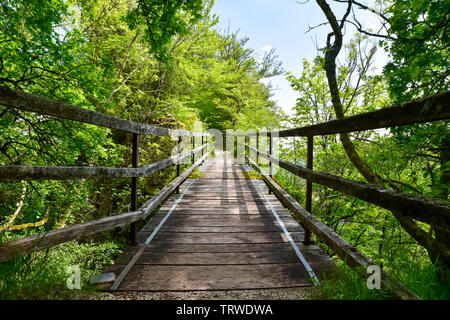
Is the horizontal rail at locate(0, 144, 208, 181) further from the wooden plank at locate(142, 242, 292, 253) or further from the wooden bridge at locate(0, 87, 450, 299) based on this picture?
the wooden plank at locate(142, 242, 292, 253)

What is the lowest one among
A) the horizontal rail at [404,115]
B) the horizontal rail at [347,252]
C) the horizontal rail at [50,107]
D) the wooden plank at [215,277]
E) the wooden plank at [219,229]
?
the wooden plank at [219,229]

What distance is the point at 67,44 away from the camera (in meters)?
4.56

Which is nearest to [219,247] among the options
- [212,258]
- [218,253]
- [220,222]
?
[218,253]

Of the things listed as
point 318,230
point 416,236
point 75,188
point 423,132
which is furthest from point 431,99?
point 75,188

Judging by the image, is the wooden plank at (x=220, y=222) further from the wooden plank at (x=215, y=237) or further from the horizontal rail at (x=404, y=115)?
the horizontal rail at (x=404, y=115)

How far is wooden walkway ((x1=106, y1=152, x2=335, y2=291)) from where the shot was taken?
74.5 inches

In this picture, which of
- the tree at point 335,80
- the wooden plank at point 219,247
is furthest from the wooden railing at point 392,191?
the tree at point 335,80

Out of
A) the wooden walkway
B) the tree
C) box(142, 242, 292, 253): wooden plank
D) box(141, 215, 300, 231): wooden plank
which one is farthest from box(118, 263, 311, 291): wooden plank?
the tree

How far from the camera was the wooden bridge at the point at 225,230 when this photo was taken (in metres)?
1.22

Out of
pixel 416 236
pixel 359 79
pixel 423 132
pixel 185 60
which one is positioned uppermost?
pixel 185 60

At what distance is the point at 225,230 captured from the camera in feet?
10.2

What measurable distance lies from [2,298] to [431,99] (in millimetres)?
2347

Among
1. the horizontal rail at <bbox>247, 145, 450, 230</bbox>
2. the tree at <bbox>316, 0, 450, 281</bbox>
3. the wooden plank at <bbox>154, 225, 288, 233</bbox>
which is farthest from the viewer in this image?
the tree at <bbox>316, 0, 450, 281</bbox>

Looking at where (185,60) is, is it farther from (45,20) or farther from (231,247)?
(231,247)
